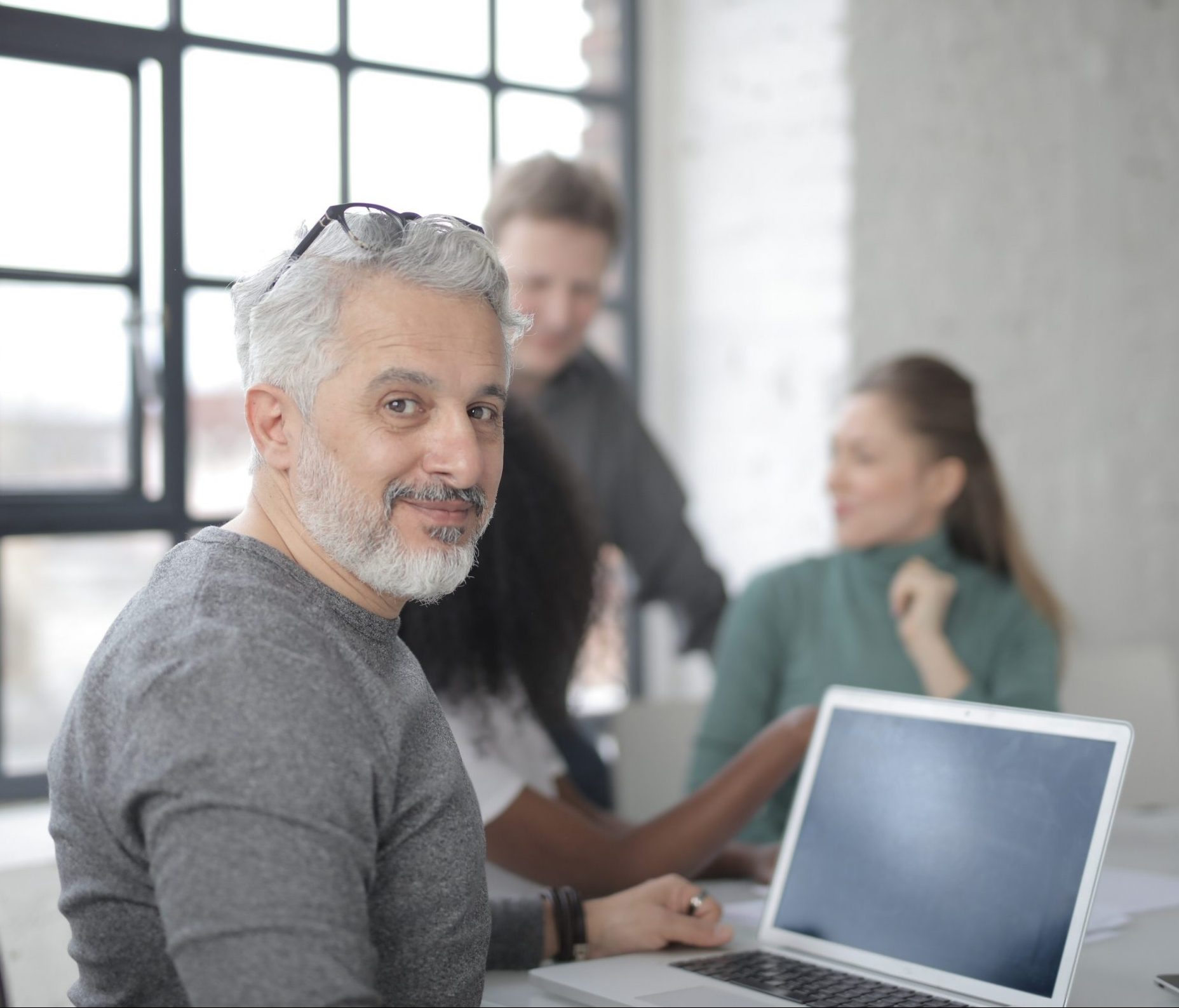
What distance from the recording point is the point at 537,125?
3.42 metres

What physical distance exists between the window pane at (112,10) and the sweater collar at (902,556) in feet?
5.58

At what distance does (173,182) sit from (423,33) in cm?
75

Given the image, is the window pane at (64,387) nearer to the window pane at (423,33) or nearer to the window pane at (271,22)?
the window pane at (271,22)

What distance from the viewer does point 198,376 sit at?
2844 millimetres

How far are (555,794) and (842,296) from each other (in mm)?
1719

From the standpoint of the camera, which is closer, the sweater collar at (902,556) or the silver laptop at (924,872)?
the silver laptop at (924,872)

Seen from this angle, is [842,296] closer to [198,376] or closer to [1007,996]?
[198,376]

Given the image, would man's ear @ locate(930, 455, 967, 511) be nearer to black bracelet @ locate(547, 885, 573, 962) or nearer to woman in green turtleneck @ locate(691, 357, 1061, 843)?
woman in green turtleneck @ locate(691, 357, 1061, 843)

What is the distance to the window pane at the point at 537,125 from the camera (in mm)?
3348

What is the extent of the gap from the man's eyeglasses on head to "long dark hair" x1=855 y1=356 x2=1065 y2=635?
150 centimetres

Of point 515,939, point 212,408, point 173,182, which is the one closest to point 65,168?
point 173,182

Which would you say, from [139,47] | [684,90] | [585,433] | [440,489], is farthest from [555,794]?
[684,90]

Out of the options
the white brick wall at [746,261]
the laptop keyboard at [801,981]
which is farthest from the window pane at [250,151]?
the laptop keyboard at [801,981]

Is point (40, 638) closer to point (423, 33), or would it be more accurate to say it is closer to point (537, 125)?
point (537, 125)
